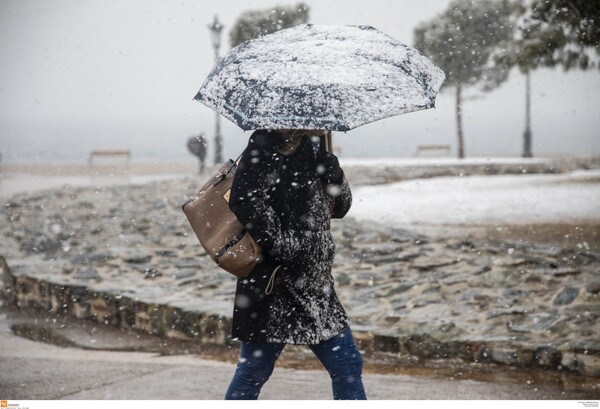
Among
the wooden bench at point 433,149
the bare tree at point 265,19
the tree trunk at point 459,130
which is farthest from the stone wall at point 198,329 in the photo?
the wooden bench at point 433,149

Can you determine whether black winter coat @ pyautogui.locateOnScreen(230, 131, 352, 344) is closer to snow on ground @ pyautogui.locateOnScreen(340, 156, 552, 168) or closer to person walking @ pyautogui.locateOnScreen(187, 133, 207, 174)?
snow on ground @ pyautogui.locateOnScreen(340, 156, 552, 168)

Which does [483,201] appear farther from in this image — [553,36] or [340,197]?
[340,197]

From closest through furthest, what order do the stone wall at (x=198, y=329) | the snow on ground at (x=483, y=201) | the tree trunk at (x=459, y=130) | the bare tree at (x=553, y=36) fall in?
the stone wall at (x=198, y=329), the bare tree at (x=553, y=36), the snow on ground at (x=483, y=201), the tree trunk at (x=459, y=130)

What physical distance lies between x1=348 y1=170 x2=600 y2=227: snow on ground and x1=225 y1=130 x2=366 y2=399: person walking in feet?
30.5

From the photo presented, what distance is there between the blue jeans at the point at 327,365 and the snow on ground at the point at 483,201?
30.5ft

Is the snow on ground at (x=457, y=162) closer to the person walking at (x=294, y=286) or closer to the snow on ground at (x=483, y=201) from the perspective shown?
the snow on ground at (x=483, y=201)

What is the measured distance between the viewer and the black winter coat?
2.90 meters

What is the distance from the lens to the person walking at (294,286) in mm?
2914

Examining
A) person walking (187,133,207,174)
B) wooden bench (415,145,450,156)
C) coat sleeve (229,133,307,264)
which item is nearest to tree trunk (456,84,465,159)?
wooden bench (415,145,450,156)

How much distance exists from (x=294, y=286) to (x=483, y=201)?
12.7m

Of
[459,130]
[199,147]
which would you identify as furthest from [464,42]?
[199,147]

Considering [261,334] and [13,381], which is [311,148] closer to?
[261,334]
